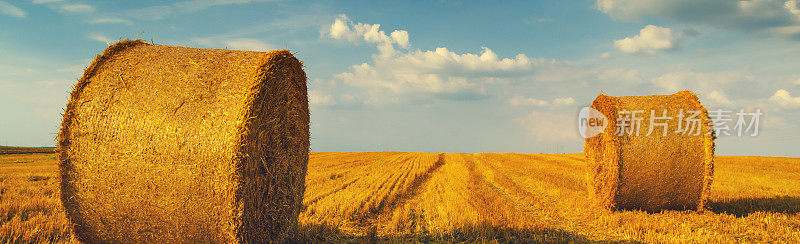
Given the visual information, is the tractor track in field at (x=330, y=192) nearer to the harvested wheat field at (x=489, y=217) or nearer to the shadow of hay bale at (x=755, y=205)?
the harvested wheat field at (x=489, y=217)

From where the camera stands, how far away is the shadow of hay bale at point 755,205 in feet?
27.7

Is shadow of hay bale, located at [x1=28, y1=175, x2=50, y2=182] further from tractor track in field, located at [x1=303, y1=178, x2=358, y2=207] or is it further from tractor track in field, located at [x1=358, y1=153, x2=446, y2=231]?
tractor track in field, located at [x1=358, y1=153, x2=446, y2=231]

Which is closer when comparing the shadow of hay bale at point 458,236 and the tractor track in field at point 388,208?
the shadow of hay bale at point 458,236

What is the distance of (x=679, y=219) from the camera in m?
7.59

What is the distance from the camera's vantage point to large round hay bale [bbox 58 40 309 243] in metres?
4.55

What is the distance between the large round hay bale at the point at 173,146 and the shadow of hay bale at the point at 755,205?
8683mm

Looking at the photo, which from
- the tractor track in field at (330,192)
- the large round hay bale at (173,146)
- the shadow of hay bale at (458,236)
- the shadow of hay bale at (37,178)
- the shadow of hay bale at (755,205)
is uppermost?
the large round hay bale at (173,146)

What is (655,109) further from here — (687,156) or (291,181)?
(291,181)

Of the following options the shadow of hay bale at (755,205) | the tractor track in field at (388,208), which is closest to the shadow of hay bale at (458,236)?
the tractor track in field at (388,208)

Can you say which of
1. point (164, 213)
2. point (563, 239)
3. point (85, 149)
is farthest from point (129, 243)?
point (563, 239)

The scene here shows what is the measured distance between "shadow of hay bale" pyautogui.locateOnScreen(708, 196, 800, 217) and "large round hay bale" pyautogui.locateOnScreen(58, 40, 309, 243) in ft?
28.5

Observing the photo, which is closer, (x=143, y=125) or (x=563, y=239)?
(x=143, y=125)

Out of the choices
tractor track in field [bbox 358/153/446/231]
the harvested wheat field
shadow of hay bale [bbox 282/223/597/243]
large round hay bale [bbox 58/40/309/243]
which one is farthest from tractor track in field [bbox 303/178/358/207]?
large round hay bale [bbox 58/40/309/243]

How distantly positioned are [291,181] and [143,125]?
208cm
